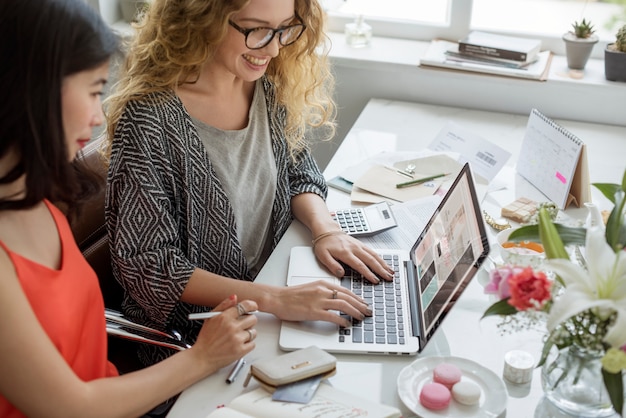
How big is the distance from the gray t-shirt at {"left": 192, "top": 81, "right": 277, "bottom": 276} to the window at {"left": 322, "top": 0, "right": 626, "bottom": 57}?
2.90ft

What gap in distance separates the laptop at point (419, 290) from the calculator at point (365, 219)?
0.55 ft

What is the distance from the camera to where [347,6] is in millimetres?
2674

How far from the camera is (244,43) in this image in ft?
5.08

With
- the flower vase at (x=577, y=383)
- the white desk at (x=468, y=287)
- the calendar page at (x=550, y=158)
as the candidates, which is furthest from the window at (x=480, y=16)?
the flower vase at (x=577, y=383)

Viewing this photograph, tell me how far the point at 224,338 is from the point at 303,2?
756 millimetres

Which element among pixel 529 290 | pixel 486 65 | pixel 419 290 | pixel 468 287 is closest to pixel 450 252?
pixel 419 290

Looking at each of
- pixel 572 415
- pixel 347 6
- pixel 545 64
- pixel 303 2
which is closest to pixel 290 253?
pixel 303 2

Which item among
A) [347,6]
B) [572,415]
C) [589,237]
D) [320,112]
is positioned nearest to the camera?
[589,237]

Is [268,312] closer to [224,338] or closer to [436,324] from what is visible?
[224,338]

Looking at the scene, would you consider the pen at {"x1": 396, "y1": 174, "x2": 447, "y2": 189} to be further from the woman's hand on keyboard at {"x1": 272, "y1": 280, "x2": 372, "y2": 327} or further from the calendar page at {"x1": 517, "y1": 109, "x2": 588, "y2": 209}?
the woman's hand on keyboard at {"x1": 272, "y1": 280, "x2": 372, "y2": 327}

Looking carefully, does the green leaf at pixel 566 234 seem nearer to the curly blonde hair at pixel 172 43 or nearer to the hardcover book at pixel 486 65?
the curly blonde hair at pixel 172 43

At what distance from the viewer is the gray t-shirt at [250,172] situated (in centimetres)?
164

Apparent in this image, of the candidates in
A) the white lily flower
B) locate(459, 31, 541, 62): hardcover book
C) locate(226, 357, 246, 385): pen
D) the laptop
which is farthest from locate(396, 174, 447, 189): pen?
the white lily flower

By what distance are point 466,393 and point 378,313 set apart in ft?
0.87
